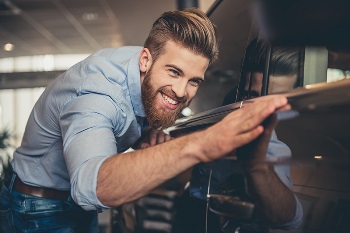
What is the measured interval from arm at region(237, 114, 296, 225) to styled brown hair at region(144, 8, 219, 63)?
2.50 feet

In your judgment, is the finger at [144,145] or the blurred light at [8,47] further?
the blurred light at [8,47]

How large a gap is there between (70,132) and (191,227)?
0.46 m

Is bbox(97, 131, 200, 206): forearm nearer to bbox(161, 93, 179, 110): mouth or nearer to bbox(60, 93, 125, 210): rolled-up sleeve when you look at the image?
bbox(60, 93, 125, 210): rolled-up sleeve

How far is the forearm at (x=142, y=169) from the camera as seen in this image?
1.02 metres

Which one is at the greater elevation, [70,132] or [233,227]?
Answer: [70,132]

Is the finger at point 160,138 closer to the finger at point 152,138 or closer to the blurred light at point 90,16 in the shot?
the finger at point 152,138

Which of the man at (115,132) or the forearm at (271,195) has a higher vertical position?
the man at (115,132)

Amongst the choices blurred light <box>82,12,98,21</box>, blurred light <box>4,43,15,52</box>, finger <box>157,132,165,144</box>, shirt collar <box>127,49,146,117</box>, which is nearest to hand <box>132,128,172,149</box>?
finger <box>157,132,165,144</box>

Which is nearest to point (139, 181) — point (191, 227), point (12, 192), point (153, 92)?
point (191, 227)

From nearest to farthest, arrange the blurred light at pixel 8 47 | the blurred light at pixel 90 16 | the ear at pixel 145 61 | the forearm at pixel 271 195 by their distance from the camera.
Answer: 1. the forearm at pixel 271 195
2. the ear at pixel 145 61
3. the blurred light at pixel 90 16
4. the blurred light at pixel 8 47

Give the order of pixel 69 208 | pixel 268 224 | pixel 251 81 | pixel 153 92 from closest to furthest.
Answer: pixel 268 224 → pixel 251 81 → pixel 153 92 → pixel 69 208

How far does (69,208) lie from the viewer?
1.89 m

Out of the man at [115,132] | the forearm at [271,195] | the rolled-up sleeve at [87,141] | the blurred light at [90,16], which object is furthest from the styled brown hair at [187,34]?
the blurred light at [90,16]

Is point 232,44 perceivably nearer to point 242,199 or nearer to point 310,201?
point 242,199
